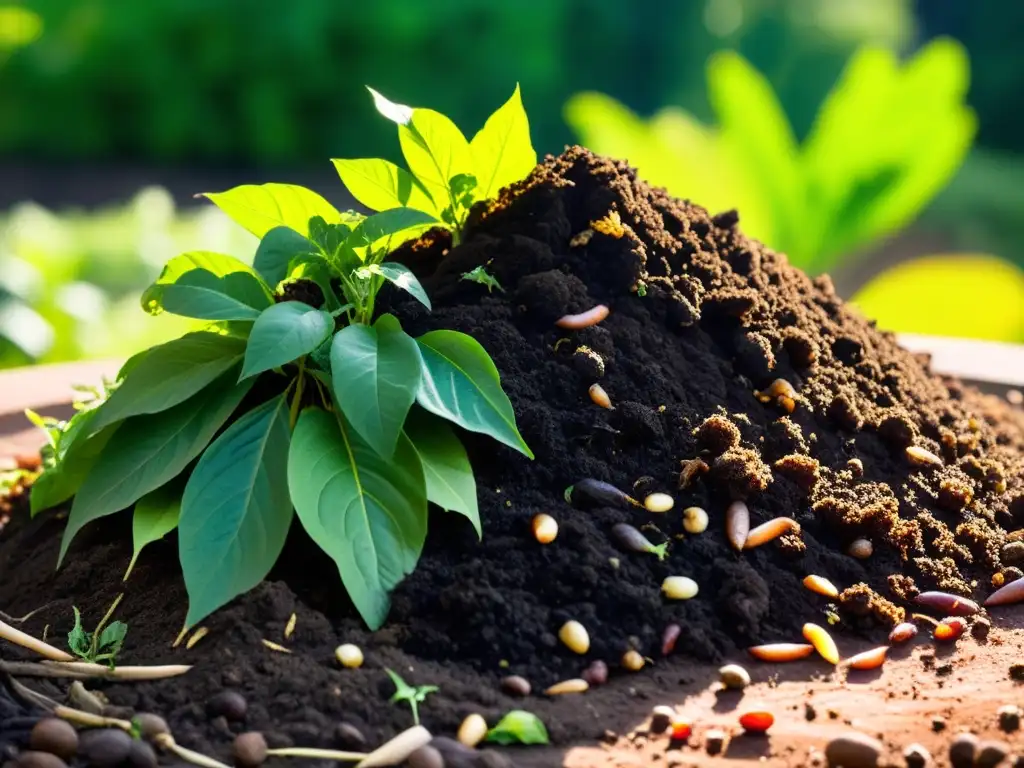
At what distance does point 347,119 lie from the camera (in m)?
7.89

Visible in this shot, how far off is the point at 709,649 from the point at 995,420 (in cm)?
113

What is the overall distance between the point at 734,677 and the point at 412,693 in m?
Result: 0.37

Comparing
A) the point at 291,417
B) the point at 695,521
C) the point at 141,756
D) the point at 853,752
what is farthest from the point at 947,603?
the point at 141,756

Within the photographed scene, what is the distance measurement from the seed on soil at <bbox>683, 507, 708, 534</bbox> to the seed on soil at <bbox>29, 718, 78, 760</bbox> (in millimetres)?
773

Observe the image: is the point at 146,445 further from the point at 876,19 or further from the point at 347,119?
the point at 876,19

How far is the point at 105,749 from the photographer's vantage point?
113 centimetres

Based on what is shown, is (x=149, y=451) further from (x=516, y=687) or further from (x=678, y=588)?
(x=678, y=588)

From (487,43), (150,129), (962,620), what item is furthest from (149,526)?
(150,129)

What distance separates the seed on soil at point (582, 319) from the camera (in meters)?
1.63

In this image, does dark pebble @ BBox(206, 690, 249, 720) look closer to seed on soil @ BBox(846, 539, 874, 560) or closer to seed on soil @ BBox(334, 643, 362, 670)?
seed on soil @ BBox(334, 643, 362, 670)

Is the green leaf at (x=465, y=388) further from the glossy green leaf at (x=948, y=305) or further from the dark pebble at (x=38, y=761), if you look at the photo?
the glossy green leaf at (x=948, y=305)

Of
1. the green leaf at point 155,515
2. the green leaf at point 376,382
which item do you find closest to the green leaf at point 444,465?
the green leaf at point 376,382

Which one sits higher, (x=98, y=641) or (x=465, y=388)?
(x=465, y=388)

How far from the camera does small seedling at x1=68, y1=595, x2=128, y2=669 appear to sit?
137cm
